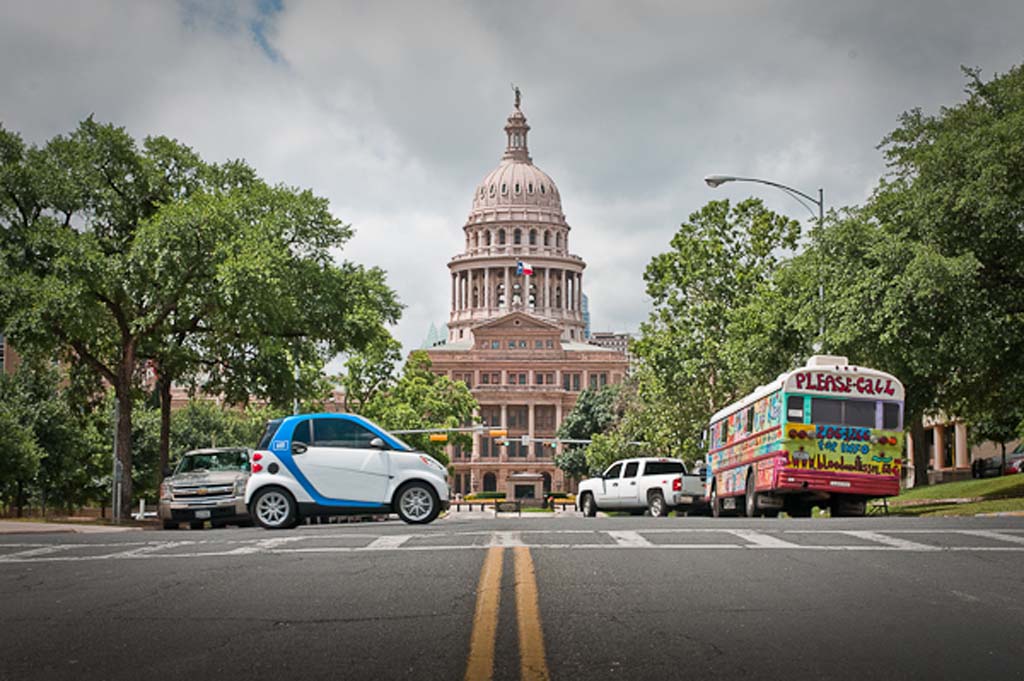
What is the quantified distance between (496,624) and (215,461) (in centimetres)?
2084

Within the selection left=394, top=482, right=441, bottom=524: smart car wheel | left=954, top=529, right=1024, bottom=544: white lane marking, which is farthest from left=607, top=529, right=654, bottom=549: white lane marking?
left=394, top=482, right=441, bottom=524: smart car wheel

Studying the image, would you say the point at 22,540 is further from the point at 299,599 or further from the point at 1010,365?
the point at 1010,365

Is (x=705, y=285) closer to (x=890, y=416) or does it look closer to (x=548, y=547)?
(x=890, y=416)

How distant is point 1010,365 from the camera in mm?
34219

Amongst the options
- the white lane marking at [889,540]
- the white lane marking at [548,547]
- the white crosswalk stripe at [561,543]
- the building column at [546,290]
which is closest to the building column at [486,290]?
the building column at [546,290]

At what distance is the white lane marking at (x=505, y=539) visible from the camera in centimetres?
1508

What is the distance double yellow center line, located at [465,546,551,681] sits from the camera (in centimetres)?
742

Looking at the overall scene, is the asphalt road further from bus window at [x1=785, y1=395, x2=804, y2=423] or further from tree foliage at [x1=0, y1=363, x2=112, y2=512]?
tree foliage at [x1=0, y1=363, x2=112, y2=512]

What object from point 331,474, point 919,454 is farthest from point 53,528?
point 919,454

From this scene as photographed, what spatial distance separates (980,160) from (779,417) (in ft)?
24.9

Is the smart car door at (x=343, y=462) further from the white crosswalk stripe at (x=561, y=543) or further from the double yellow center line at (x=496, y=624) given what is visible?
the double yellow center line at (x=496, y=624)

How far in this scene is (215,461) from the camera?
94.8ft

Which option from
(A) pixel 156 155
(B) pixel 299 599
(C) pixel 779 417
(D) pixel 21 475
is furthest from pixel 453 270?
(B) pixel 299 599

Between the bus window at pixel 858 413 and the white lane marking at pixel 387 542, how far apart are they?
13273mm
